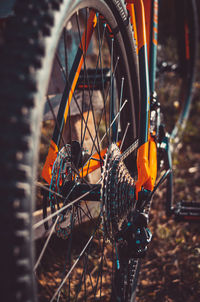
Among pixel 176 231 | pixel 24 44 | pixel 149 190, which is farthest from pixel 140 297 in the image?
pixel 24 44

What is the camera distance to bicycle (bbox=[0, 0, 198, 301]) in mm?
609

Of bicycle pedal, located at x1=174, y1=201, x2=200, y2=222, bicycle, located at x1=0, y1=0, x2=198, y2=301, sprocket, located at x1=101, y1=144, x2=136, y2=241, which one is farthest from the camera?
bicycle pedal, located at x1=174, y1=201, x2=200, y2=222

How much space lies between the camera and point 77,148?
3.98 ft

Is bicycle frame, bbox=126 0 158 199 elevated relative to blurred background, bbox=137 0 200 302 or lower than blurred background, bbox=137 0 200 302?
elevated

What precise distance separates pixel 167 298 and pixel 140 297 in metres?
0.13

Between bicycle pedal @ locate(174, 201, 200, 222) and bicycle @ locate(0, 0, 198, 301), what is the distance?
1 cm

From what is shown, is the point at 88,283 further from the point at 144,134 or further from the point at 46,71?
the point at 46,71

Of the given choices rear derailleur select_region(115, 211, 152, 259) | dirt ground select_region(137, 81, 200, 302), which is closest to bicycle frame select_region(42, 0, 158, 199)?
rear derailleur select_region(115, 211, 152, 259)

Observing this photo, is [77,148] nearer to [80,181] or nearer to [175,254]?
[80,181]

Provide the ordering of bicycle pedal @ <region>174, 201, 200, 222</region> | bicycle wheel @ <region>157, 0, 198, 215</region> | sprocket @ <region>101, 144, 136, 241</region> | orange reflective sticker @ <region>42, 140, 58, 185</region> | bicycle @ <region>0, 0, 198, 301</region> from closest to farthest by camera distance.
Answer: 1. bicycle @ <region>0, 0, 198, 301</region>
2. sprocket @ <region>101, 144, 136, 241</region>
3. orange reflective sticker @ <region>42, 140, 58, 185</region>
4. bicycle pedal @ <region>174, 201, 200, 222</region>
5. bicycle wheel @ <region>157, 0, 198, 215</region>

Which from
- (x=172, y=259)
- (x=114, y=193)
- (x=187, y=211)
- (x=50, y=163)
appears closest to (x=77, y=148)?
(x=50, y=163)

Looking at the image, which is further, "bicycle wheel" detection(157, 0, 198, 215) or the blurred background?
"bicycle wheel" detection(157, 0, 198, 215)

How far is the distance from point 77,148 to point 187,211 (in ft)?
2.33

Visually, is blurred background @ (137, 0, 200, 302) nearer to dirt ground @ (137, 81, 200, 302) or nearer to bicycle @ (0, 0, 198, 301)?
dirt ground @ (137, 81, 200, 302)
